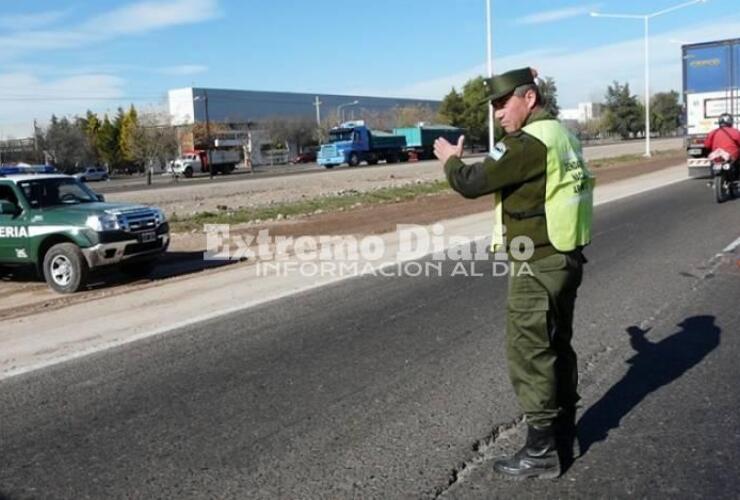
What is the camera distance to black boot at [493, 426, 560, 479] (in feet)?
13.0

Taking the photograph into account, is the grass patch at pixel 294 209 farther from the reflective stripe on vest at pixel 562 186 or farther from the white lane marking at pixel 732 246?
the reflective stripe on vest at pixel 562 186

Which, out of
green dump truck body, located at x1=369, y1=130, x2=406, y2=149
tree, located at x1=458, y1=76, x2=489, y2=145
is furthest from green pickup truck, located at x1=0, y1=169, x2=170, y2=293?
tree, located at x1=458, y1=76, x2=489, y2=145

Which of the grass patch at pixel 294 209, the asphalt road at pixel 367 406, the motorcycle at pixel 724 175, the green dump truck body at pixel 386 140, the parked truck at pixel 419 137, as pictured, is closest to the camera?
the asphalt road at pixel 367 406

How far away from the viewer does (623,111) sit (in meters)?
134

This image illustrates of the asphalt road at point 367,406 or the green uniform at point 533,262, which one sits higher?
the green uniform at point 533,262

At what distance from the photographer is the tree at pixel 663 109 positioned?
12875cm

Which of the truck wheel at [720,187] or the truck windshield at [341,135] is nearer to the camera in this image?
the truck wheel at [720,187]

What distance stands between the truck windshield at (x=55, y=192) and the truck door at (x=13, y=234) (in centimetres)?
21

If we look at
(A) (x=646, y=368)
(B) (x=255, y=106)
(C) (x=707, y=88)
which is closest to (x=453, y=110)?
(B) (x=255, y=106)

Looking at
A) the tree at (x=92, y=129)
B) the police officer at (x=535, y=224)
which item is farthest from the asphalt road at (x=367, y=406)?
the tree at (x=92, y=129)

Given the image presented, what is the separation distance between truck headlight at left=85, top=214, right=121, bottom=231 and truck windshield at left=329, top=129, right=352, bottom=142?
182 feet

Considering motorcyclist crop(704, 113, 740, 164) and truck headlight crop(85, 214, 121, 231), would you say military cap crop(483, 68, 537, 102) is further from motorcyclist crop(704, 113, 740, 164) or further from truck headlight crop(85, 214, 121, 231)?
motorcyclist crop(704, 113, 740, 164)

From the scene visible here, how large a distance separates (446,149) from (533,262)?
742 mm

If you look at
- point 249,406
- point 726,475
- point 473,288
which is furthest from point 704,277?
point 249,406
